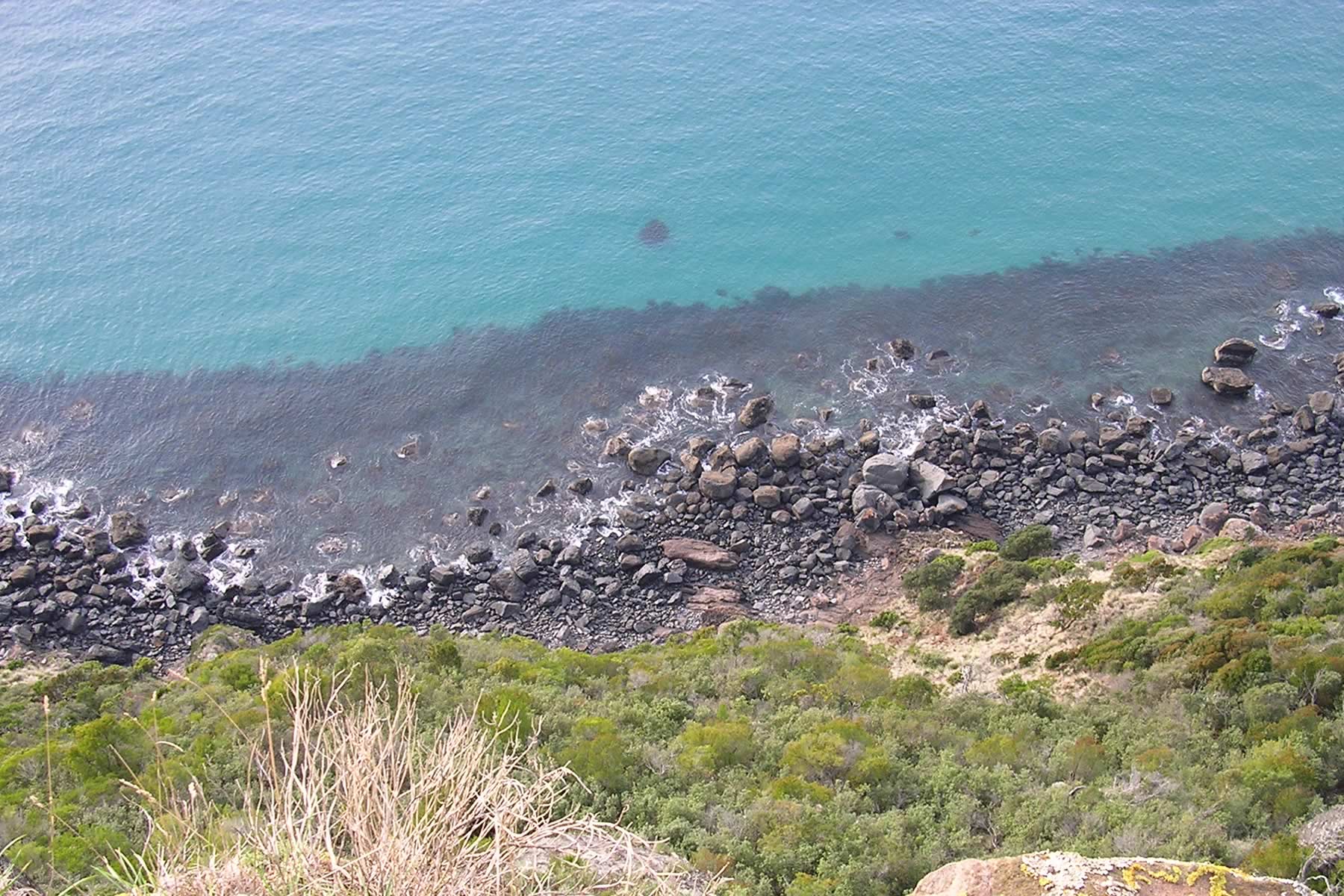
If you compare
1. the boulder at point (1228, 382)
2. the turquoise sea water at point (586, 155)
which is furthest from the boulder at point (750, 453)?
the boulder at point (1228, 382)

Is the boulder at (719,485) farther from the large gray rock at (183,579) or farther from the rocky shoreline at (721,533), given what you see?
the large gray rock at (183,579)

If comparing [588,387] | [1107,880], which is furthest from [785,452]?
[1107,880]

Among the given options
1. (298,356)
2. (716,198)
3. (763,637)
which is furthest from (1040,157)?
(298,356)

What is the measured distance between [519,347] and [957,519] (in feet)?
75.8

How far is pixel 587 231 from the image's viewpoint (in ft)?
177

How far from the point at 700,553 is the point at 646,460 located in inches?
221

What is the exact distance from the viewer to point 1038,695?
78.0ft

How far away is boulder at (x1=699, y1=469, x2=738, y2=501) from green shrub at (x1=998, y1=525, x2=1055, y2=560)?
10.6 m

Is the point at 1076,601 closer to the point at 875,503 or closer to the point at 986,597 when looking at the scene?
the point at 986,597

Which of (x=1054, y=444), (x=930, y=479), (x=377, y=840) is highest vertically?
(x=377, y=840)

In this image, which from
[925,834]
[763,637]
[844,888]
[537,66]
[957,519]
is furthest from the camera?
[537,66]

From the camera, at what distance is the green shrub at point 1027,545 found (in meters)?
34.2

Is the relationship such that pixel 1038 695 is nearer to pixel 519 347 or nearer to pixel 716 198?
pixel 519 347

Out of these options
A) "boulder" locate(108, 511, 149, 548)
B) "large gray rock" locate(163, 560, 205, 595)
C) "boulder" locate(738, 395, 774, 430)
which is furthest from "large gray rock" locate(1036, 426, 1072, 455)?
"boulder" locate(108, 511, 149, 548)
